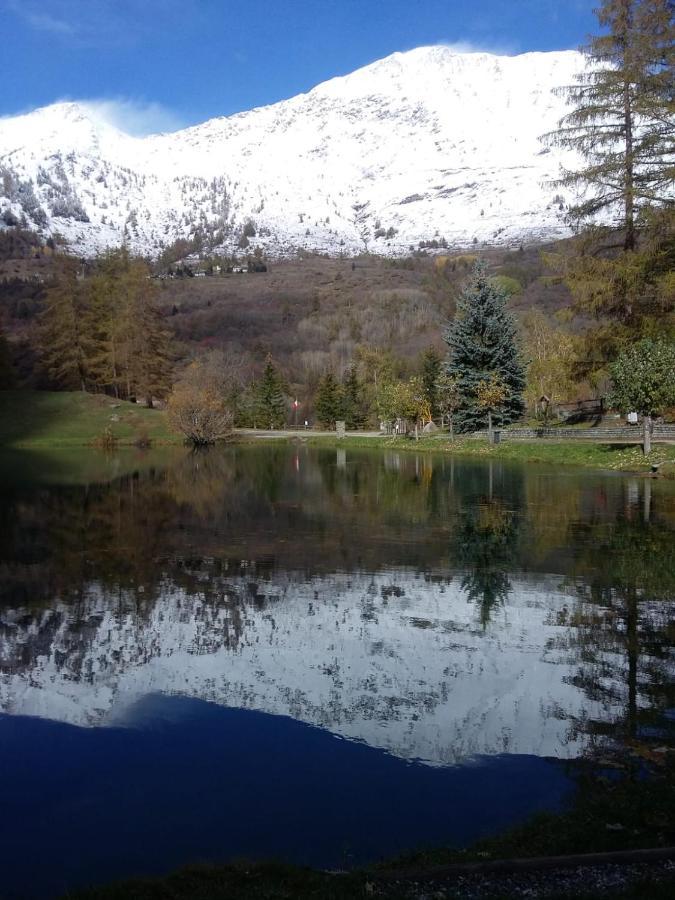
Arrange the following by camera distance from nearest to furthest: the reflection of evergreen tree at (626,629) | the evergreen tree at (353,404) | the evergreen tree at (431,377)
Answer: the reflection of evergreen tree at (626,629) < the evergreen tree at (431,377) < the evergreen tree at (353,404)

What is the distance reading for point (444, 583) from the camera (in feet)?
40.4

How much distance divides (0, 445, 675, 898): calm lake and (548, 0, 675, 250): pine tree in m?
20.2

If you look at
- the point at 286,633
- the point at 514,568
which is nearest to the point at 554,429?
the point at 514,568

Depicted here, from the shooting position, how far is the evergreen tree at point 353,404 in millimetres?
77625

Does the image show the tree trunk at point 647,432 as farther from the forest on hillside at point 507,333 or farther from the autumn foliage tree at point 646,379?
the forest on hillside at point 507,333

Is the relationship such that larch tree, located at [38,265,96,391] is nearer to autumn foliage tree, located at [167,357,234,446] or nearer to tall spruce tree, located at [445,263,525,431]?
autumn foliage tree, located at [167,357,234,446]

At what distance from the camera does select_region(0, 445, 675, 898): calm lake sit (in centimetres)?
548

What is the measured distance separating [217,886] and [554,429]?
139ft

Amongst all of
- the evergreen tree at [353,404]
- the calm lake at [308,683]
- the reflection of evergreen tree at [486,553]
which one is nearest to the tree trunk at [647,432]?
the reflection of evergreen tree at [486,553]

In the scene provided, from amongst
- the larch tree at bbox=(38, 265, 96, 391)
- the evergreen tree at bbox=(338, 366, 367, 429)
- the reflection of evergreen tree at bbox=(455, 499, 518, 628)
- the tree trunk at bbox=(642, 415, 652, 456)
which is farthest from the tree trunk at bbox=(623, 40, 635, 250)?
the larch tree at bbox=(38, 265, 96, 391)

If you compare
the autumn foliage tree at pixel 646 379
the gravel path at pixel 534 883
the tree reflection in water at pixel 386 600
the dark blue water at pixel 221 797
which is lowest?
the dark blue water at pixel 221 797

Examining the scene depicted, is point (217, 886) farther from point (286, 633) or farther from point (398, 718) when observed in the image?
point (286, 633)

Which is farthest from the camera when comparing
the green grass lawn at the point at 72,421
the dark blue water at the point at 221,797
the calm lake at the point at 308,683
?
the green grass lawn at the point at 72,421

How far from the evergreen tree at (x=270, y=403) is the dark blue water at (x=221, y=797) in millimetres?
73094
